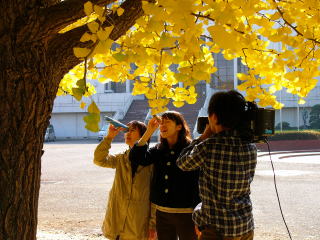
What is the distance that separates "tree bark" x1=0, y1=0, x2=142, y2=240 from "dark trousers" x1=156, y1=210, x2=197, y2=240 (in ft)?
3.11

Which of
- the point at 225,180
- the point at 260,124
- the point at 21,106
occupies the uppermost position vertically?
the point at 21,106

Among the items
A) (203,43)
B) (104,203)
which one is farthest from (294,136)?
(203,43)

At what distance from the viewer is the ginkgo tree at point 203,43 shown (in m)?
1.50

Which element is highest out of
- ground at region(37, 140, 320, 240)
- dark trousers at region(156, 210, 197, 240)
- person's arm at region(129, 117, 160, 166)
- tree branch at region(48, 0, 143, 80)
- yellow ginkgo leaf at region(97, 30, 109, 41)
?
tree branch at region(48, 0, 143, 80)

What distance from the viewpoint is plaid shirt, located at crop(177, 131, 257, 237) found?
7.34 ft

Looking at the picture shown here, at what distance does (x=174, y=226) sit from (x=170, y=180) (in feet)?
1.14

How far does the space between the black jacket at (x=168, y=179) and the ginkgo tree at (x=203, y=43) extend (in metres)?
0.36

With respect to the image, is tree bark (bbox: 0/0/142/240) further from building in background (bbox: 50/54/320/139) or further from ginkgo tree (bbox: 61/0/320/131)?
building in background (bbox: 50/54/320/139)

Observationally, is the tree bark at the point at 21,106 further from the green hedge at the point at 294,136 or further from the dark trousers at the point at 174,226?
the green hedge at the point at 294,136

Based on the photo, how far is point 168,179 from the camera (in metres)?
2.97

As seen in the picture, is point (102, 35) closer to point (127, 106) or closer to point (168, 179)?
point (168, 179)

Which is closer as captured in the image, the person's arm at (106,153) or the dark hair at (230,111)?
the dark hair at (230,111)

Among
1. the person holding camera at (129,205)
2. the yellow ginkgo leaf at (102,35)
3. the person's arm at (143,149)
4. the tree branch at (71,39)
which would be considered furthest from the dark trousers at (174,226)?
the yellow ginkgo leaf at (102,35)

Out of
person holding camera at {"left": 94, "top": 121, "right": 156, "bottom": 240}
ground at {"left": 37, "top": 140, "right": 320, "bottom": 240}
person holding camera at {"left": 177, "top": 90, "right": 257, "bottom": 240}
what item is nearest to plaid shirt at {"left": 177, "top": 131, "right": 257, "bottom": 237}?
person holding camera at {"left": 177, "top": 90, "right": 257, "bottom": 240}
